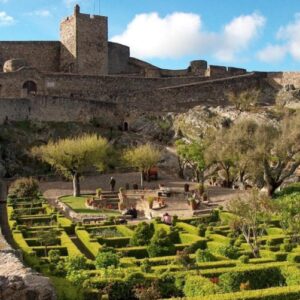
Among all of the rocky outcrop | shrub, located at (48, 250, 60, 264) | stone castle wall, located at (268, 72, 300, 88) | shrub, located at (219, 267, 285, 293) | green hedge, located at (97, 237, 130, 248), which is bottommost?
shrub, located at (219, 267, 285, 293)

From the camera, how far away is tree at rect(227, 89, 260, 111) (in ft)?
179

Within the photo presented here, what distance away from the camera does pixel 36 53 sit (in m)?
58.3

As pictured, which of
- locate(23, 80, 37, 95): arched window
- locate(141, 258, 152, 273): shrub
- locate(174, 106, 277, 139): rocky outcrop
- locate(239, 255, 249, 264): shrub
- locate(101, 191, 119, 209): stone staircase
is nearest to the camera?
locate(141, 258, 152, 273): shrub

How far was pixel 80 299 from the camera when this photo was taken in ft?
43.0

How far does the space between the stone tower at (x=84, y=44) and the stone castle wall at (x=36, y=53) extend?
50.4 inches

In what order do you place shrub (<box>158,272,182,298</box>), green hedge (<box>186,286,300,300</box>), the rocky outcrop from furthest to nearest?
the rocky outcrop
shrub (<box>158,272,182,298</box>)
green hedge (<box>186,286,300,300</box>)

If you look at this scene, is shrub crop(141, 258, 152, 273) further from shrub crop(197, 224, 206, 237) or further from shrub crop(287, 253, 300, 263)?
shrub crop(197, 224, 206, 237)

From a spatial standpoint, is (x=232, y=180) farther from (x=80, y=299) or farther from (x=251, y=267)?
(x=80, y=299)

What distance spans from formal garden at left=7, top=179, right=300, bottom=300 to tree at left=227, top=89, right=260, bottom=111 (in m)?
24.7

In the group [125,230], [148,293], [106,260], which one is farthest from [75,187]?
[148,293]

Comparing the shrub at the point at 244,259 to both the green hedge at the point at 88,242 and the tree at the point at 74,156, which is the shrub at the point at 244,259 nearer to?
the green hedge at the point at 88,242

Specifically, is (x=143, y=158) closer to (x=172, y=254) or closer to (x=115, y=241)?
(x=115, y=241)

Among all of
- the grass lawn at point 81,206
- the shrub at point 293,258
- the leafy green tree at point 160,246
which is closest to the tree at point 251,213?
the shrub at point 293,258

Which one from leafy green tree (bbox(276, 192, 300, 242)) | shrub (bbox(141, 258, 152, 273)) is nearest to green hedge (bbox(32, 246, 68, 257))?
shrub (bbox(141, 258, 152, 273))
